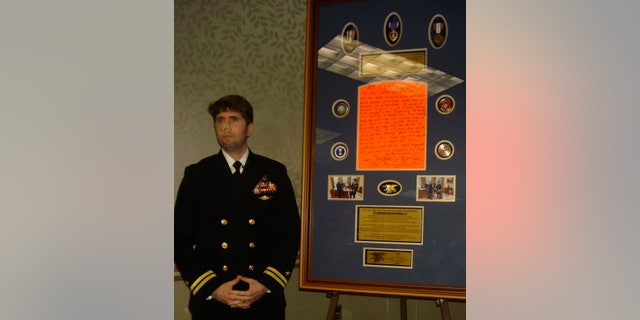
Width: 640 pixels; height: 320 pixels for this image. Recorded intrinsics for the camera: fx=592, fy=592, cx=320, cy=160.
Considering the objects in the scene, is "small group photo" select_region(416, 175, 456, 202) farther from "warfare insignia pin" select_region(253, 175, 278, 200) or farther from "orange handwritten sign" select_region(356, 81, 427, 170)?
"warfare insignia pin" select_region(253, 175, 278, 200)

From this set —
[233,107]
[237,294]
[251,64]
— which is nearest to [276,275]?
[237,294]

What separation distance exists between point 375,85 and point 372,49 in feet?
0.29

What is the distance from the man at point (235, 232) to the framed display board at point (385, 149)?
0.08 m

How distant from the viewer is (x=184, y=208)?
4.81ft

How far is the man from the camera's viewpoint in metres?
1.44

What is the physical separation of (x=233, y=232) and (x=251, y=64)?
44cm

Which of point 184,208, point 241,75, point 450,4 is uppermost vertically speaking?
point 450,4

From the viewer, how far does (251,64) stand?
5.10 feet

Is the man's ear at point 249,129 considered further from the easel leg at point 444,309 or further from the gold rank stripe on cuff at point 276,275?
the easel leg at point 444,309

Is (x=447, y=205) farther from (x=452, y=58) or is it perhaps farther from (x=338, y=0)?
(x=338, y=0)

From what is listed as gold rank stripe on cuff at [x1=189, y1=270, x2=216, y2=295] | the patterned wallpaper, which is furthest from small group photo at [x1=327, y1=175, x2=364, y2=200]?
gold rank stripe on cuff at [x1=189, y1=270, x2=216, y2=295]

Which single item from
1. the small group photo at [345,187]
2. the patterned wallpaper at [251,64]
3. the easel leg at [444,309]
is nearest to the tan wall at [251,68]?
the patterned wallpaper at [251,64]

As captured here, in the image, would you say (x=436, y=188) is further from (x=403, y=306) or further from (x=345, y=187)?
(x=403, y=306)
